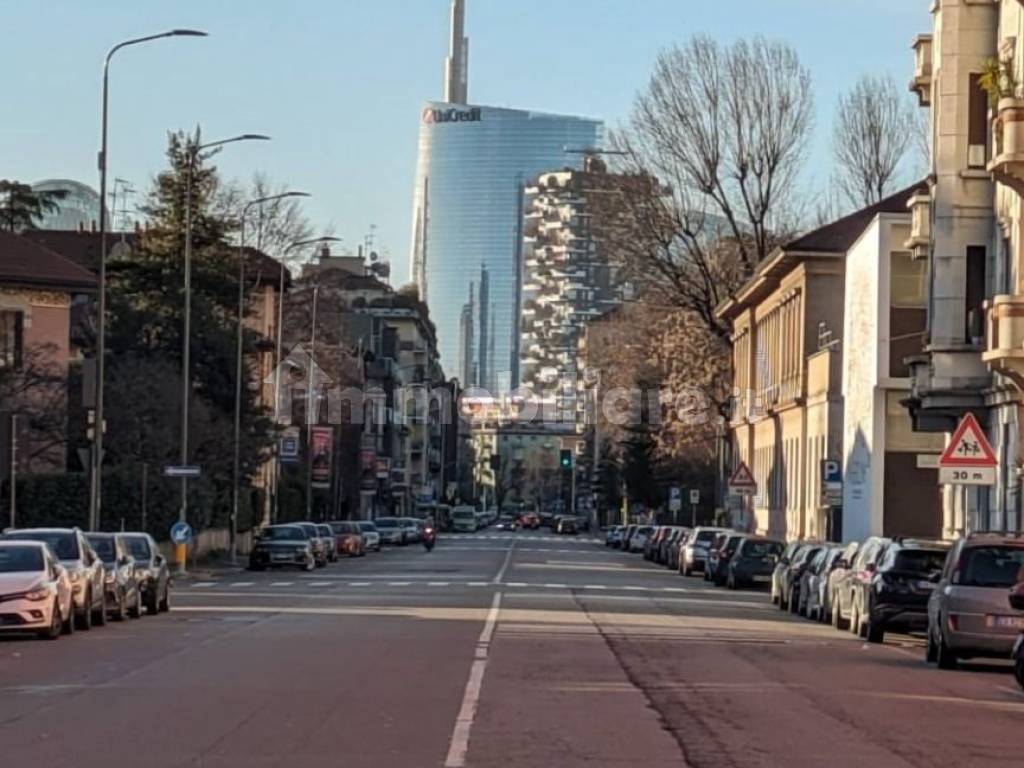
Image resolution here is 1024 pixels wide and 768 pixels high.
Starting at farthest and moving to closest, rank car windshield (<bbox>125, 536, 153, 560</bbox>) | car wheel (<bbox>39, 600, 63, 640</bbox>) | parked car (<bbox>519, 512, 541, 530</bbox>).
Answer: parked car (<bbox>519, 512, 541, 530</bbox>) < car windshield (<bbox>125, 536, 153, 560</bbox>) < car wheel (<bbox>39, 600, 63, 640</bbox>)

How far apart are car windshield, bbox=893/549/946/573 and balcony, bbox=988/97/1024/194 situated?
826cm

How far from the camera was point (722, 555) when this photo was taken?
54.8 meters

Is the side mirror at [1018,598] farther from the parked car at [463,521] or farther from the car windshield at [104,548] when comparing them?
the parked car at [463,521]

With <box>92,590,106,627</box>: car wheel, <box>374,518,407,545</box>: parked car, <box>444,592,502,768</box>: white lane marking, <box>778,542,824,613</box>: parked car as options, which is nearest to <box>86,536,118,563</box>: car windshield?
<box>92,590,106,627</box>: car wheel

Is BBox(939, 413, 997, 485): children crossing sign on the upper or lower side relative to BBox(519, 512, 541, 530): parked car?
upper

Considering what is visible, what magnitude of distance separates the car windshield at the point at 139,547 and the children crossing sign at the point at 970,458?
14.5 m

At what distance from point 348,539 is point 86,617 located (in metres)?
48.0

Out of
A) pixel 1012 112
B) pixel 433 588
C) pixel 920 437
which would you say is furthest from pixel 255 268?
pixel 1012 112

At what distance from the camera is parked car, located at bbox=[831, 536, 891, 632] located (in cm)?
3259

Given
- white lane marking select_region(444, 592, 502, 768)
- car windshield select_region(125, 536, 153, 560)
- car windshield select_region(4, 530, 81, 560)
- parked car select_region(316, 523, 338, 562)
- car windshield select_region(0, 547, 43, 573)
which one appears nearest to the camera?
white lane marking select_region(444, 592, 502, 768)

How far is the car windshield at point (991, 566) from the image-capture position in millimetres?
24688

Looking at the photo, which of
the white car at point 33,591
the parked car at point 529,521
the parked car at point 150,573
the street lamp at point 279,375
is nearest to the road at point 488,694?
the white car at point 33,591

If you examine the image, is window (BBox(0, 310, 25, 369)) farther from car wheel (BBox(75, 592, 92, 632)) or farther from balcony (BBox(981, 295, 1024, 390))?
balcony (BBox(981, 295, 1024, 390))

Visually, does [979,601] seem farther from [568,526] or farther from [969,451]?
[568,526]
